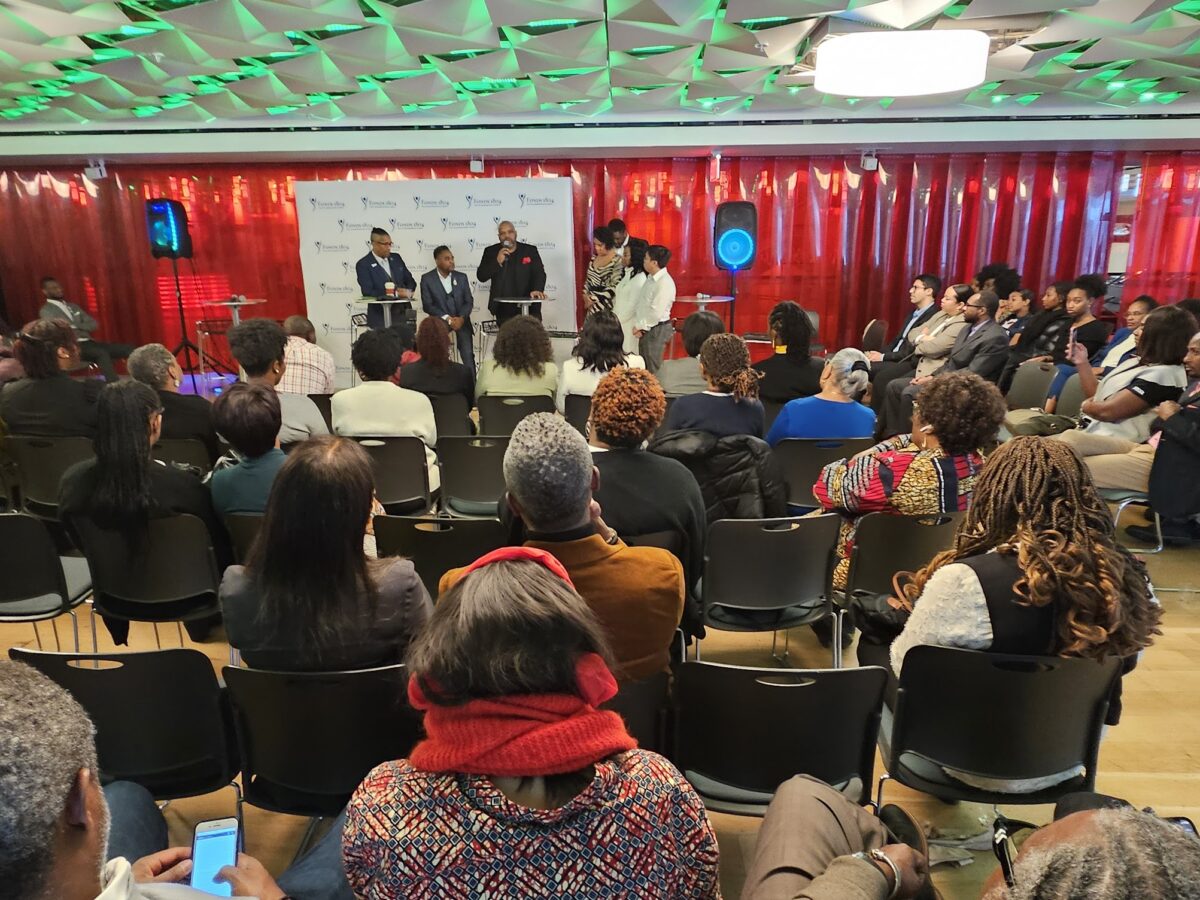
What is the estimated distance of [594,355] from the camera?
4.02 m

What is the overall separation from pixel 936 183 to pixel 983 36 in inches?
195

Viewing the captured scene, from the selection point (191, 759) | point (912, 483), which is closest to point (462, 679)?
point (191, 759)

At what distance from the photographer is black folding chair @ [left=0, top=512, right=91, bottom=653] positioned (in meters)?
2.44

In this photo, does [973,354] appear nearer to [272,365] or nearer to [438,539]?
[438,539]

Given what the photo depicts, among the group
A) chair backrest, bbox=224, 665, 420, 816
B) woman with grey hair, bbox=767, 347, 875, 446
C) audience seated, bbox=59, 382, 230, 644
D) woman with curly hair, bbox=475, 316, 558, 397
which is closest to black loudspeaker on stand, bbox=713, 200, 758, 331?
woman with curly hair, bbox=475, 316, 558, 397

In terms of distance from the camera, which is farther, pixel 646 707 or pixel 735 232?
pixel 735 232

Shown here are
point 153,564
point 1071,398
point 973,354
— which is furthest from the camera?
→ point 973,354

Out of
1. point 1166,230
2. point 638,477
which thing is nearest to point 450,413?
point 638,477

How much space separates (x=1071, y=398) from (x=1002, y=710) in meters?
4.21

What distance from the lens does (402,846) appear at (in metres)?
0.88

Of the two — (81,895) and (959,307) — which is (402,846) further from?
(959,307)

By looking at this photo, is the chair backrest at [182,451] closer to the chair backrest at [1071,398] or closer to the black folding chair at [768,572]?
the black folding chair at [768,572]

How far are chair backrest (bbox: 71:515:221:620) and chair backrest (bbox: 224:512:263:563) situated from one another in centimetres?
8

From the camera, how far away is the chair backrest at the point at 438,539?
2377 mm
